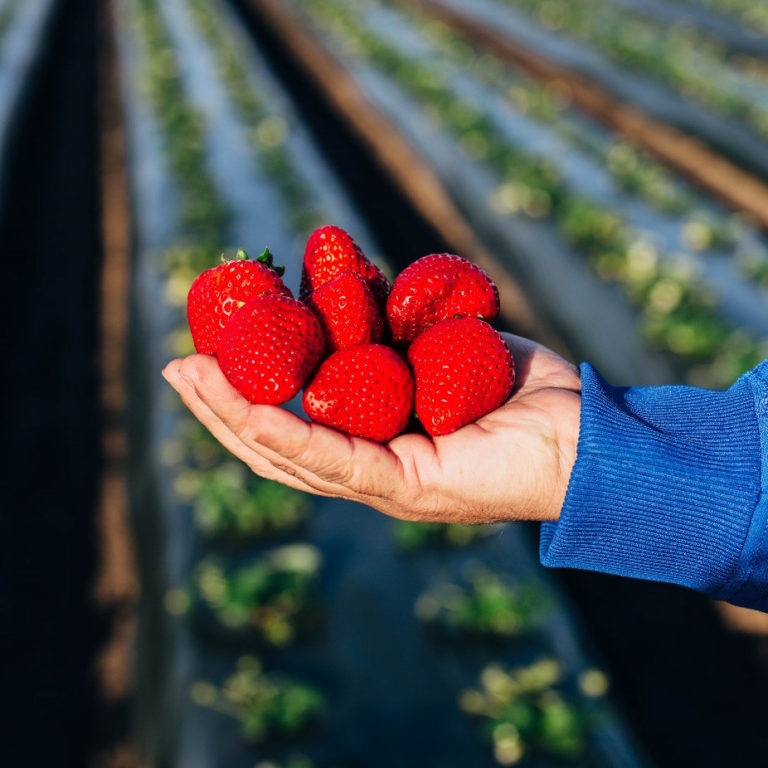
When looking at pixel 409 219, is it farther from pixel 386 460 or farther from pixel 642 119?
pixel 386 460

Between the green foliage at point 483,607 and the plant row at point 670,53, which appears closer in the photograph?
the green foliage at point 483,607

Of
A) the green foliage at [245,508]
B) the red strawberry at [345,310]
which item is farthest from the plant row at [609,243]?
the red strawberry at [345,310]

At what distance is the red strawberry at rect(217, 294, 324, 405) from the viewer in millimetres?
1979

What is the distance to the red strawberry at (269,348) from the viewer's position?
1979 mm

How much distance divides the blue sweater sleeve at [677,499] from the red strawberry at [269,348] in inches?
28.4

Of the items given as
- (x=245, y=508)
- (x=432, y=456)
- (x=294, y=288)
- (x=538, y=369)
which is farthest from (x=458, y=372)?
(x=294, y=288)

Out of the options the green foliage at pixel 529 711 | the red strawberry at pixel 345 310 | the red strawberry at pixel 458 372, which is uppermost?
the red strawberry at pixel 345 310

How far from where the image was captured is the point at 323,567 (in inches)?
159

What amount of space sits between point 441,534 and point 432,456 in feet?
7.09

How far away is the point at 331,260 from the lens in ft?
7.67

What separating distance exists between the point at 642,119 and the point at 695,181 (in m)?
2.12

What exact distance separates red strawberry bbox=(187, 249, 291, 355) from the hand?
0.52 ft

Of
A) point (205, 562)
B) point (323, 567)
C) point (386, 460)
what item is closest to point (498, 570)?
point (323, 567)

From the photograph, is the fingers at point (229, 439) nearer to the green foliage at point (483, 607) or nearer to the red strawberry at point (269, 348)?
the red strawberry at point (269, 348)
